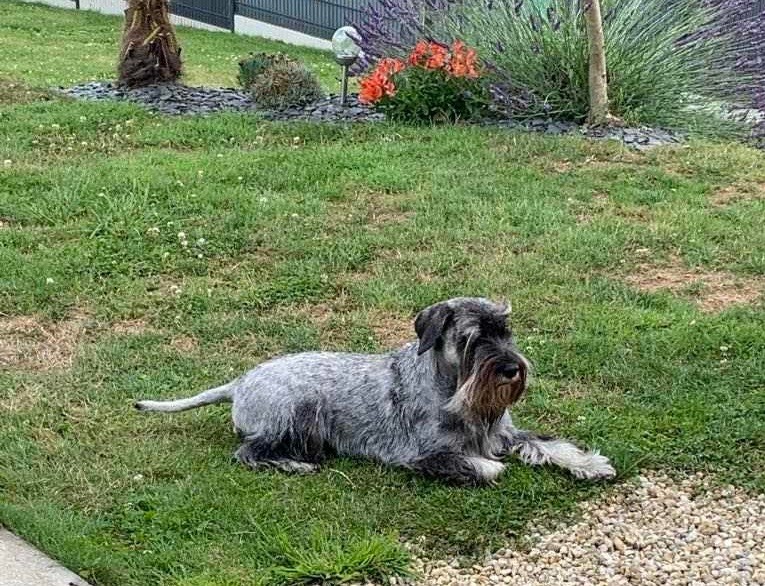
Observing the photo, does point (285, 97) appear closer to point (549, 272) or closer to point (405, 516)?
point (549, 272)

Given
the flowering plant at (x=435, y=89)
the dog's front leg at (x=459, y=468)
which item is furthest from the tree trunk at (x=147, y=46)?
the dog's front leg at (x=459, y=468)

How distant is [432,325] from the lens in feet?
16.1

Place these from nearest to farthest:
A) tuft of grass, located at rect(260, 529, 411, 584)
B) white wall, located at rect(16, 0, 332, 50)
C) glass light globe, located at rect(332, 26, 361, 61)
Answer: tuft of grass, located at rect(260, 529, 411, 584) → glass light globe, located at rect(332, 26, 361, 61) → white wall, located at rect(16, 0, 332, 50)

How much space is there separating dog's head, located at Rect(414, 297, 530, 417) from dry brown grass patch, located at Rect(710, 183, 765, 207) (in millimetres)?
4641

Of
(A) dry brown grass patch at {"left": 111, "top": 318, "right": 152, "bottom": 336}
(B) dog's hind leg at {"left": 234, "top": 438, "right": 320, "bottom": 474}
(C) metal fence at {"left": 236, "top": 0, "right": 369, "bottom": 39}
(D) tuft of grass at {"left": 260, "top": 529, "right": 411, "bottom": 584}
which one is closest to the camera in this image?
(D) tuft of grass at {"left": 260, "top": 529, "right": 411, "bottom": 584}

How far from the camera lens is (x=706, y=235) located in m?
8.16

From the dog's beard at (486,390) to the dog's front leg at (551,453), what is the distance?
1.25ft

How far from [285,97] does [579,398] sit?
6.75m

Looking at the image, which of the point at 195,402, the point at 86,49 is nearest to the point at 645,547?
the point at 195,402

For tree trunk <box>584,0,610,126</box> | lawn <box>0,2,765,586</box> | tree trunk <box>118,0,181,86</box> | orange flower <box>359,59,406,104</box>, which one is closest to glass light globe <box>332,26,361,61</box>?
orange flower <box>359,59,406,104</box>

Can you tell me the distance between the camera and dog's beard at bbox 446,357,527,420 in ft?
15.2

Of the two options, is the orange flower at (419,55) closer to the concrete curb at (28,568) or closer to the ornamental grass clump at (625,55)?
the ornamental grass clump at (625,55)

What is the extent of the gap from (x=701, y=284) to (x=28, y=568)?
465 centimetres

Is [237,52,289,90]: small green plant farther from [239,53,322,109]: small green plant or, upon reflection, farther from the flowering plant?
the flowering plant
